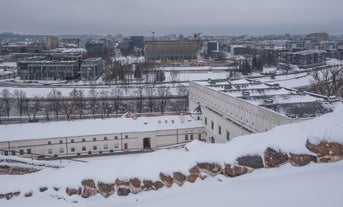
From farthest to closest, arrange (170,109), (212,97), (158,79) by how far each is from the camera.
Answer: (158,79) → (170,109) → (212,97)

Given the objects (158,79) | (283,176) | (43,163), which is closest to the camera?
(283,176)

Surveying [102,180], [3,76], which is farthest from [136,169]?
[3,76]

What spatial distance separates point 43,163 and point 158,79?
47.0 metres

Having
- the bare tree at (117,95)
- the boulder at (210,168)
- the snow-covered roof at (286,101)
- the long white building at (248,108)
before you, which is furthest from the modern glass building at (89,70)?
the boulder at (210,168)

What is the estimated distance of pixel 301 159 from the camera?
6945 mm

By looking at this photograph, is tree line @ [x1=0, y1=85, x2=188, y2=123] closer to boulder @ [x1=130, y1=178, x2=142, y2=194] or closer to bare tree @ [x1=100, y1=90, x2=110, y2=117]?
bare tree @ [x1=100, y1=90, x2=110, y2=117]

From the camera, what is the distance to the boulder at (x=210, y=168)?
704 cm

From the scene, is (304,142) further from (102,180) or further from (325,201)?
(102,180)

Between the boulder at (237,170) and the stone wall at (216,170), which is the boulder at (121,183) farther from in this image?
the boulder at (237,170)

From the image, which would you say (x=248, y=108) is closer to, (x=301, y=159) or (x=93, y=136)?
(x=93, y=136)

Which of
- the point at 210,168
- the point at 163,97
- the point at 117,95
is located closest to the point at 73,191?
the point at 210,168

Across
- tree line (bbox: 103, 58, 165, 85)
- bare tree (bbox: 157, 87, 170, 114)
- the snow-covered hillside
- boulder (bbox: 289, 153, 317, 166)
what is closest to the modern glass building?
tree line (bbox: 103, 58, 165, 85)

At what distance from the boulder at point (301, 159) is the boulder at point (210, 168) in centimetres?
145

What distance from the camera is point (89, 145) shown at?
24141mm
